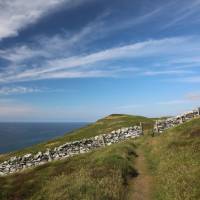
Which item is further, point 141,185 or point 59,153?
point 59,153

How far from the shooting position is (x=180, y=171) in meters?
24.3

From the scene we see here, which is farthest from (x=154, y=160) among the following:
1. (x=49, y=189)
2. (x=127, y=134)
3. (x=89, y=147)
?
(x=127, y=134)

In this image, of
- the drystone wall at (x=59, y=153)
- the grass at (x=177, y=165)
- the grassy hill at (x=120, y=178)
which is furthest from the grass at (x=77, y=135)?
the grassy hill at (x=120, y=178)

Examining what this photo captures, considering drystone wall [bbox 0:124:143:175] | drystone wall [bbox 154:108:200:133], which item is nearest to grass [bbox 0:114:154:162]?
drystone wall [bbox 154:108:200:133]

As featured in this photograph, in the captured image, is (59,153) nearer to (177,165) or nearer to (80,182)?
(80,182)

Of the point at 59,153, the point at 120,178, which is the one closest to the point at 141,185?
the point at 120,178

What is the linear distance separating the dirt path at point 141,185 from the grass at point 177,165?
1.93 feet

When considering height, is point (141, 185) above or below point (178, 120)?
below

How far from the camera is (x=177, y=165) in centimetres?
2647

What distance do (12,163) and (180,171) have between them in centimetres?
3423

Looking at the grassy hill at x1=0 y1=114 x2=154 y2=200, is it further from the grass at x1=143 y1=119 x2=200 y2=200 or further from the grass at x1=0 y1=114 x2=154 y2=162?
the grass at x1=0 y1=114 x2=154 y2=162

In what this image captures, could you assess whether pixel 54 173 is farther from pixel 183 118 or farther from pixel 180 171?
pixel 183 118

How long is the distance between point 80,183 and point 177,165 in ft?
30.4

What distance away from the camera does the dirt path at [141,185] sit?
2240 cm
